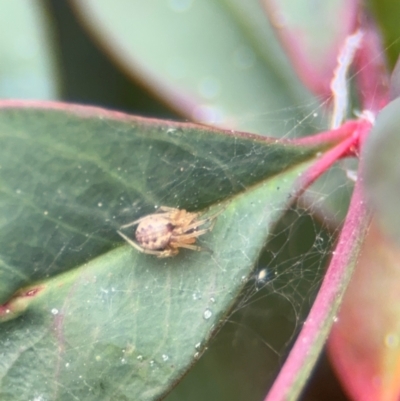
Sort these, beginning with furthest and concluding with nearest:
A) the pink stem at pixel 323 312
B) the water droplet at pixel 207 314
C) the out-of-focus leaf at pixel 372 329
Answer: the out-of-focus leaf at pixel 372 329 < the water droplet at pixel 207 314 < the pink stem at pixel 323 312

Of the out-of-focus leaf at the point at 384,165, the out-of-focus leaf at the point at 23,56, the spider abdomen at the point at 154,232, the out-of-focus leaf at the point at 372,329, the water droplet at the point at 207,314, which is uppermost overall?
the out-of-focus leaf at the point at 23,56

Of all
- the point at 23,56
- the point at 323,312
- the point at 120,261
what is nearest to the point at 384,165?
the point at 323,312

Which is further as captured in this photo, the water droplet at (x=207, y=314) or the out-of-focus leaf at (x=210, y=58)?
the out-of-focus leaf at (x=210, y=58)

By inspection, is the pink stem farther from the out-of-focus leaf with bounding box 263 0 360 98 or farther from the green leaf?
the out-of-focus leaf with bounding box 263 0 360 98

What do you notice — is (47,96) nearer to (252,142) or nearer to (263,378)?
(252,142)

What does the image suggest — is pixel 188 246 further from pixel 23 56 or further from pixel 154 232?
pixel 23 56

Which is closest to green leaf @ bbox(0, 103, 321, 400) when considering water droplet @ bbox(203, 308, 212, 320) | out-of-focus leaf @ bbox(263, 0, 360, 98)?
water droplet @ bbox(203, 308, 212, 320)

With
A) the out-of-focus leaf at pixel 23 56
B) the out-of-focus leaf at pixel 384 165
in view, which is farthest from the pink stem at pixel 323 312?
the out-of-focus leaf at pixel 23 56

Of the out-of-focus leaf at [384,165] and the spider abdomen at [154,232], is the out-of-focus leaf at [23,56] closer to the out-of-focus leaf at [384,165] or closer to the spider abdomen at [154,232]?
the spider abdomen at [154,232]
